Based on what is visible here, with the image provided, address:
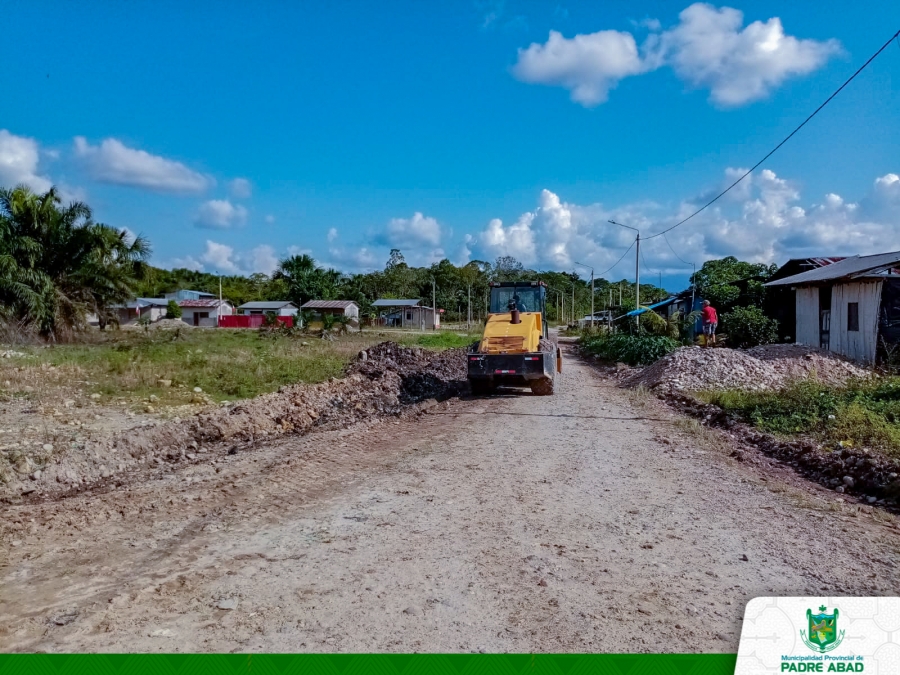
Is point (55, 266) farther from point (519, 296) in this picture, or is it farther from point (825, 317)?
point (825, 317)

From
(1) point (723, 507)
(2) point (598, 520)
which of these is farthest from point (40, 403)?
(1) point (723, 507)

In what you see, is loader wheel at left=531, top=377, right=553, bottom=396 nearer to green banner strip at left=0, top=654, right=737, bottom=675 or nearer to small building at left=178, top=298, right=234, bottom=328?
green banner strip at left=0, top=654, right=737, bottom=675

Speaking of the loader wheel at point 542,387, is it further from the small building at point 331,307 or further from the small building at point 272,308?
the small building at point 272,308

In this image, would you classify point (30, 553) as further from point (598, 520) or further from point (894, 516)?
point (894, 516)

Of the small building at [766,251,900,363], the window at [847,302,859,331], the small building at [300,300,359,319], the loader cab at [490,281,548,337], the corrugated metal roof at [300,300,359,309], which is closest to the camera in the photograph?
the loader cab at [490,281,548,337]

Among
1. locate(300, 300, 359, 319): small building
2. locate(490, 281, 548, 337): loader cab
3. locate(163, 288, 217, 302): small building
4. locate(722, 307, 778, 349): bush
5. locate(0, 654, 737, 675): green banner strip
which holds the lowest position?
locate(0, 654, 737, 675): green banner strip

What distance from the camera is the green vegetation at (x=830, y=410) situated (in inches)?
365

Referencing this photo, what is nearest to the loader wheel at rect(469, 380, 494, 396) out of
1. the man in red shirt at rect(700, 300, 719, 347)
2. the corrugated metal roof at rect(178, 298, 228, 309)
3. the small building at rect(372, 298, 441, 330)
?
the man in red shirt at rect(700, 300, 719, 347)

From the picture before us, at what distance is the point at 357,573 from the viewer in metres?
4.75

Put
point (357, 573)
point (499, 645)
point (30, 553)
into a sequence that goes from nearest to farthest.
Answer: point (499, 645) < point (357, 573) < point (30, 553)

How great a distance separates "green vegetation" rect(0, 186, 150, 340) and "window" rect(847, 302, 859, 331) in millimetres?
31841

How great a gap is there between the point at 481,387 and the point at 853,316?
11.5 metres

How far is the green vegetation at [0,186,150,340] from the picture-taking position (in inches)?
1105

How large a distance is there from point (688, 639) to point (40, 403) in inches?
489
